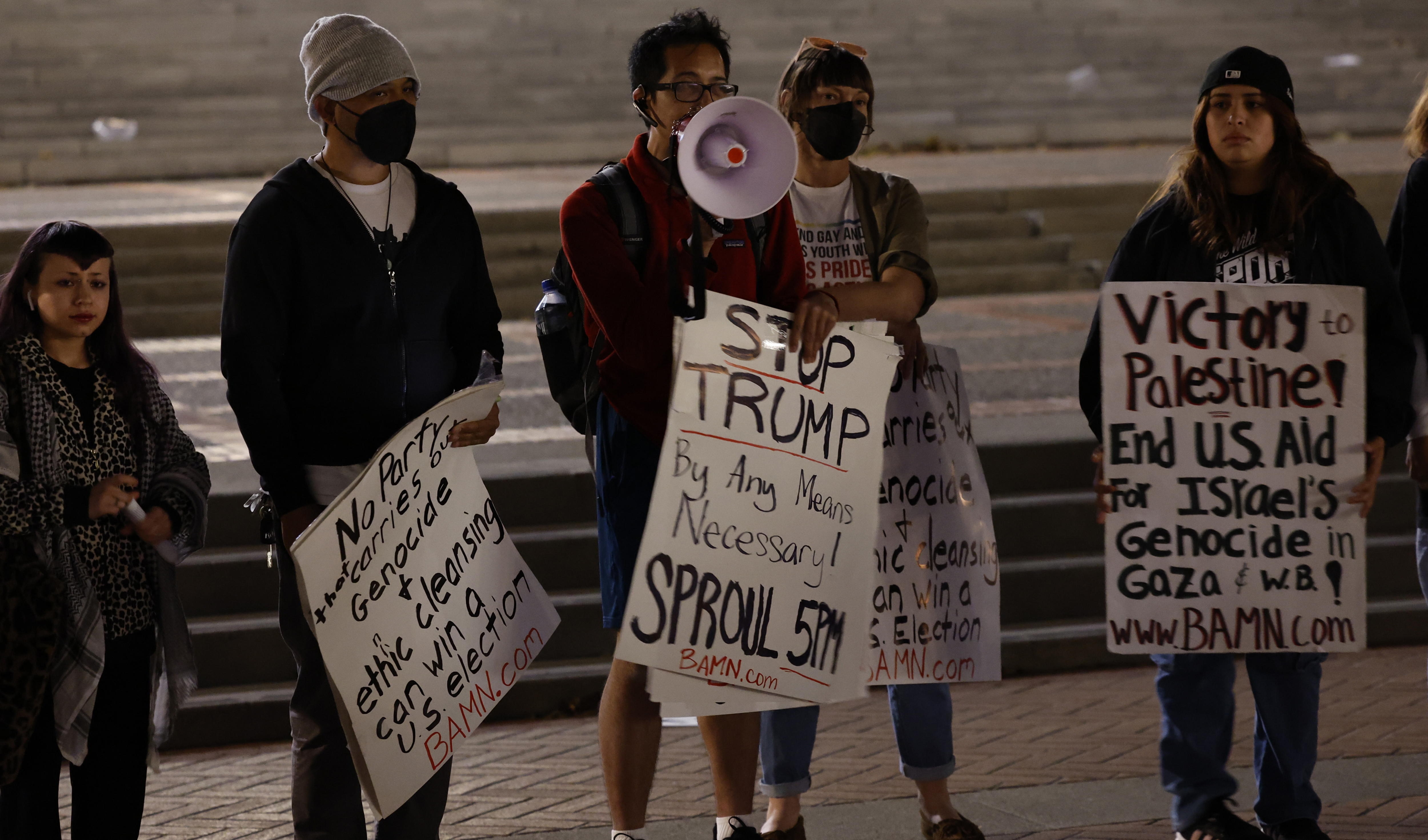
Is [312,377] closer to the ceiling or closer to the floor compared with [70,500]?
closer to the ceiling

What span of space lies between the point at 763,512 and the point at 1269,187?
1.50m

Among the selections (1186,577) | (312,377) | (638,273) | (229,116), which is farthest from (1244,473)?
(229,116)

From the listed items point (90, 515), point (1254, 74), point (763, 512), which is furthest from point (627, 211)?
point (1254, 74)

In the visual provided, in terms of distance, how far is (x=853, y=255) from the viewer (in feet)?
12.9

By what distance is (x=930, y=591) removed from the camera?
4.11 m

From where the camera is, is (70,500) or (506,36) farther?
(506,36)

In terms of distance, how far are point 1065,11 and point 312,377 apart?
23.6 metres

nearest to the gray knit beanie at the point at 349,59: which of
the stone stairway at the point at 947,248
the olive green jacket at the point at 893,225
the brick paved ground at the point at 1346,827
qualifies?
the olive green jacket at the point at 893,225

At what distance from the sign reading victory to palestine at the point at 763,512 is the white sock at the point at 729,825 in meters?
0.42

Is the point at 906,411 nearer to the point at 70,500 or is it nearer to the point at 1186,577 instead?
the point at 1186,577

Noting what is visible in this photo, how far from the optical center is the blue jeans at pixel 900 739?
13.0 feet

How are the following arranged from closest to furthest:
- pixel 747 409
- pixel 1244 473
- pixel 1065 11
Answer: pixel 747 409
pixel 1244 473
pixel 1065 11

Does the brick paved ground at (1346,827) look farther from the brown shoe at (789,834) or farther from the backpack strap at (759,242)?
the backpack strap at (759,242)

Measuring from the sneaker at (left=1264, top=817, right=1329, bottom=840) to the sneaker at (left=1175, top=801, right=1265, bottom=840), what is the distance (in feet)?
0.15
